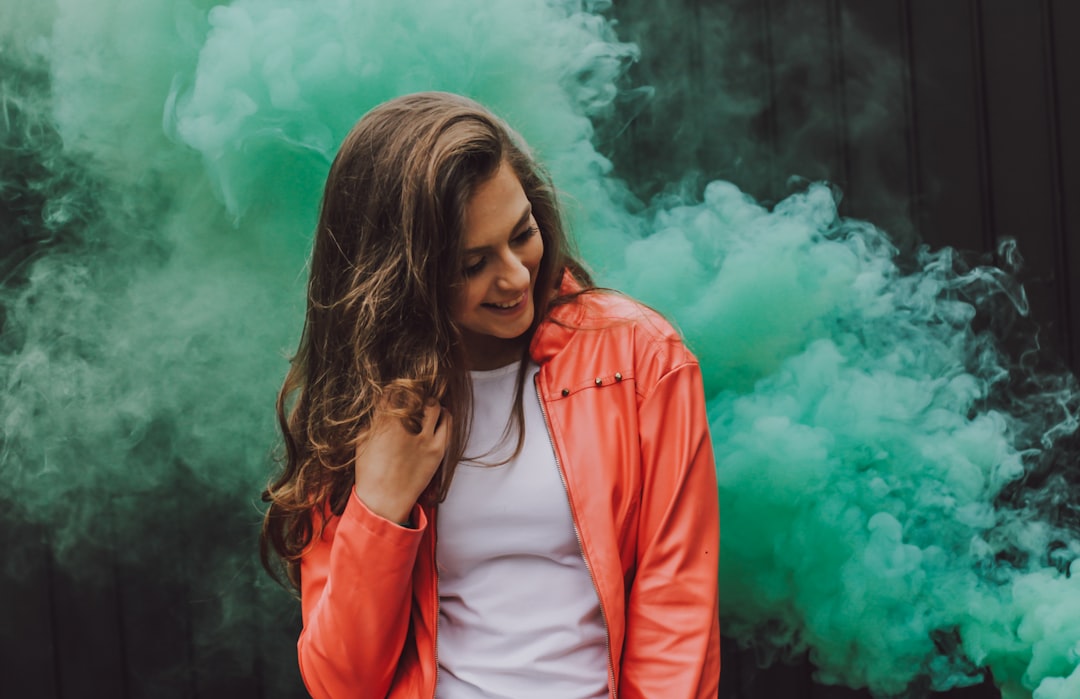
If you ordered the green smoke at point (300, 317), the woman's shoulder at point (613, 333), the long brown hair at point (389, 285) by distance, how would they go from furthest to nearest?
the green smoke at point (300, 317), the woman's shoulder at point (613, 333), the long brown hair at point (389, 285)

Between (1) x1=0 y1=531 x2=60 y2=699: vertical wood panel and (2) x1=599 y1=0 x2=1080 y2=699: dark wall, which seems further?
(1) x1=0 y1=531 x2=60 y2=699: vertical wood panel

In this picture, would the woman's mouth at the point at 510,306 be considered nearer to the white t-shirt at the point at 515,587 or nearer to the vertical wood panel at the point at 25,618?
the white t-shirt at the point at 515,587

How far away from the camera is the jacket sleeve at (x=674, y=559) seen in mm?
1802

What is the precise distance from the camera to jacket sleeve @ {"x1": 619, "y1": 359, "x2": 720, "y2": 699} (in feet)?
5.91

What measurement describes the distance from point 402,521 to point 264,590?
4.19ft

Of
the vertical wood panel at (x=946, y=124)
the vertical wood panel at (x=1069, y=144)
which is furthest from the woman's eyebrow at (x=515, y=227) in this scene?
the vertical wood panel at (x=1069, y=144)

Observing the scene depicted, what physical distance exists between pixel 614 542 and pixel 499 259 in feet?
1.62

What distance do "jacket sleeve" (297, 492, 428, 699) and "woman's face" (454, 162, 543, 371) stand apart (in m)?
0.34

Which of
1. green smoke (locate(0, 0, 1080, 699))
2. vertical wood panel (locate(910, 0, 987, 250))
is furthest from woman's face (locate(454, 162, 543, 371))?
vertical wood panel (locate(910, 0, 987, 250))

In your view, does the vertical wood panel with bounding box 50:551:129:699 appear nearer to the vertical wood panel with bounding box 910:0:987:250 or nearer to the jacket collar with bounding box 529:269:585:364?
the jacket collar with bounding box 529:269:585:364

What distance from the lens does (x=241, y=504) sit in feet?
9.62

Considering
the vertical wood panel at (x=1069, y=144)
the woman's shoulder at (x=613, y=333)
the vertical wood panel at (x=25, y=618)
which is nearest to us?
the woman's shoulder at (x=613, y=333)

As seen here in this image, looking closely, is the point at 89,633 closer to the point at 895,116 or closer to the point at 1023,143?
the point at 895,116

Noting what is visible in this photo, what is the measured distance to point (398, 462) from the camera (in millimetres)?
1825
